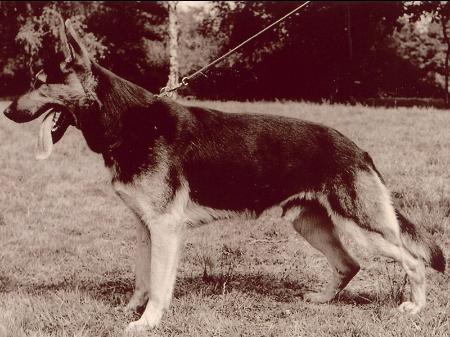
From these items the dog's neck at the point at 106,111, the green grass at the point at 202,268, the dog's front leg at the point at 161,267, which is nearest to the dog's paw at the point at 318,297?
the green grass at the point at 202,268

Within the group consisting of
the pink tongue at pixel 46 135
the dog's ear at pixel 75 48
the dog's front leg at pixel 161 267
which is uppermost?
the dog's ear at pixel 75 48

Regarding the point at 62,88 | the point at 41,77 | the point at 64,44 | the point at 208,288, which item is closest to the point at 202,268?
the point at 208,288

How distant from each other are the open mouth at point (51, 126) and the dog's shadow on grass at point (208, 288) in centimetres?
131

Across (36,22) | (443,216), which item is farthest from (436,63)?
(443,216)

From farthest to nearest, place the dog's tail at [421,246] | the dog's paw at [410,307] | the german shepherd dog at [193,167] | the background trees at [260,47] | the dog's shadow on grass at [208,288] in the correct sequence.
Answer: the background trees at [260,47] → the dog's shadow on grass at [208,288] → the dog's tail at [421,246] → the dog's paw at [410,307] → the german shepherd dog at [193,167]

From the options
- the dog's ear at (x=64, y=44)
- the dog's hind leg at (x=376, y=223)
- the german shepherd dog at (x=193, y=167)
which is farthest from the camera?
the dog's hind leg at (x=376, y=223)

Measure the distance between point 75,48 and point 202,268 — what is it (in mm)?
2766

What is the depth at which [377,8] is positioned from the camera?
26141 mm

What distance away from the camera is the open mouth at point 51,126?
4.64 metres

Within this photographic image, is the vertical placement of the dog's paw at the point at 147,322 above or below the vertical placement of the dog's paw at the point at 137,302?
above

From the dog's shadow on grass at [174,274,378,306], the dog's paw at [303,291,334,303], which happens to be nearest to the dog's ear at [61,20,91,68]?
the dog's shadow on grass at [174,274,378,306]

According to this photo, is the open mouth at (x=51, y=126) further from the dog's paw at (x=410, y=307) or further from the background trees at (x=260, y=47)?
the background trees at (x=260, y=47)

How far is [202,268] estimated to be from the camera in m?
6.27

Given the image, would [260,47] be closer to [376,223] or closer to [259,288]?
[259,288]
